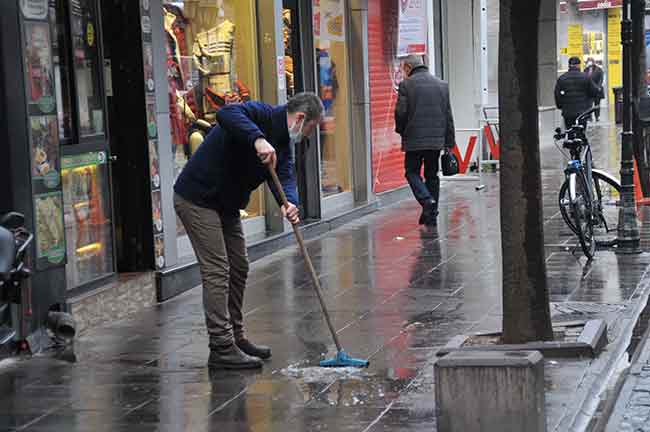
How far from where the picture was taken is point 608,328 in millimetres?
8734

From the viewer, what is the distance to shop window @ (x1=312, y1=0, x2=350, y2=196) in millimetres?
15578

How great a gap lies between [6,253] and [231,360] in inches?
75.9

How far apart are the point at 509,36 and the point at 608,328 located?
2272mm

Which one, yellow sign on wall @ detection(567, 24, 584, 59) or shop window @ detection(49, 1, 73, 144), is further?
yellow sign on wall @ detection(567, 24, 584, 59)

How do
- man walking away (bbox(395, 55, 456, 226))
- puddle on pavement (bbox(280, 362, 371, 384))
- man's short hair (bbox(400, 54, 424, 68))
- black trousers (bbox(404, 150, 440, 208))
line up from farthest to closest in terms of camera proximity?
man's short hair (bbox(400, 54, 424, 68)) → man walking away (bbox(395, 55, 456, 226)) → black trousers (bbox(404, 150, 440, 208)) → puddle on pavement (bbox(280, 362, 371, 384))

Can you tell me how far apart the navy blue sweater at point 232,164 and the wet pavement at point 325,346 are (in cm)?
109

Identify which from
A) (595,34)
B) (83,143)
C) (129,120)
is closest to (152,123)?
(129,120)

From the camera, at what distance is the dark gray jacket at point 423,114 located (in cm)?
1501

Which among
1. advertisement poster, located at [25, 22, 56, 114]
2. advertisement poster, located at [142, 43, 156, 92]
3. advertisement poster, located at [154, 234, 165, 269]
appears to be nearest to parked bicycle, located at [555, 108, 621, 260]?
advertisement poster, located at [154, 234, 165, 269]

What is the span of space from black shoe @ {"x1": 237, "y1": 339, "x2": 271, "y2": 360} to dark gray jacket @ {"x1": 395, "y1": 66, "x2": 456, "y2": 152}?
7.28 meters

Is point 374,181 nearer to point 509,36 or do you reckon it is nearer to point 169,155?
point 169,155

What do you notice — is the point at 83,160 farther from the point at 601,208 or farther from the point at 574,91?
the point at 574,91

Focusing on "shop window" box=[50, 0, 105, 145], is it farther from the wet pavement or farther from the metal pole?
the metal pole

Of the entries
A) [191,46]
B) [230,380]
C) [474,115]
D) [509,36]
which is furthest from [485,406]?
[474,115]
